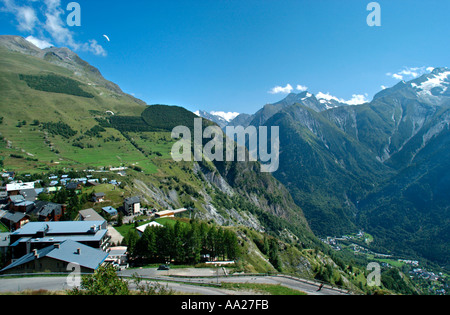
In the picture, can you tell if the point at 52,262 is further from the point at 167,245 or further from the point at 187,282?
the point at 187,282

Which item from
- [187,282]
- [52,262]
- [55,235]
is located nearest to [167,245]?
[187,282]

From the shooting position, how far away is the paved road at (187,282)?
29.2 metres

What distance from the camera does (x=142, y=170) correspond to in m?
137

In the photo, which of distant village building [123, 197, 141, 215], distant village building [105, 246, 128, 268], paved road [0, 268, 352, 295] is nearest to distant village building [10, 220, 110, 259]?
distant village building [105, 246, 128, 268]

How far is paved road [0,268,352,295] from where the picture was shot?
29234 mm

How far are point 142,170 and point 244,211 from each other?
86.3 m

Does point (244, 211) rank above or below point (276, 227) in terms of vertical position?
above

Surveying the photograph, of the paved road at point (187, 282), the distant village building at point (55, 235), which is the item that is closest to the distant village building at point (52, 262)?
the paved road at point (187, 282)

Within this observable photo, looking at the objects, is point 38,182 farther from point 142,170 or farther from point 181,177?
point 181,177

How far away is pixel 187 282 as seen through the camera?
33094 mm

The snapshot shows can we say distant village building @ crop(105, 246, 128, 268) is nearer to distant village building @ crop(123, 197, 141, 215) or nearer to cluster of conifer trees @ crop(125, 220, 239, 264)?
cluster of conifer trees @ crop(125, 220, 239, 264)

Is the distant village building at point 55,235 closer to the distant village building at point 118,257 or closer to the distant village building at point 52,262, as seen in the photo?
the distant village building at point 118,257

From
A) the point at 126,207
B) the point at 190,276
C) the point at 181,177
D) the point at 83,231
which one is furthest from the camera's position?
the point at 181,177
